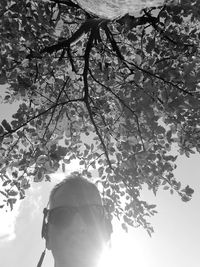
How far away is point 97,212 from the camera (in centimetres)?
551

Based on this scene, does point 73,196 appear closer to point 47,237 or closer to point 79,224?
point 79,224

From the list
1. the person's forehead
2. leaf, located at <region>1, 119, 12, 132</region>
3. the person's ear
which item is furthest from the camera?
leaf, located at <region>1, 119, 12, 132</region>

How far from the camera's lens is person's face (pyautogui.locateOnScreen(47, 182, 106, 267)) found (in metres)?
4.63

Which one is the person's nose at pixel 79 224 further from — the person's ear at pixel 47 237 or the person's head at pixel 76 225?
the person's ear at pixel 47 237

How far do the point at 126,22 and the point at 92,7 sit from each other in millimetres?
2846

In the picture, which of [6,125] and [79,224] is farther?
[6,125]

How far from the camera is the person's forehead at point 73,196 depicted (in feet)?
18.4

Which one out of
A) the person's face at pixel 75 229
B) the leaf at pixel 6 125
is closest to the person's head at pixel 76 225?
the person's face at pixel 75 229

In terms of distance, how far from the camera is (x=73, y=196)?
221 inches

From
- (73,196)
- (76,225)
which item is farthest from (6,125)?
(76,225)

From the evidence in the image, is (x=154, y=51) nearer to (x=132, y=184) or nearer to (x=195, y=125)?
(x=195, y=125)

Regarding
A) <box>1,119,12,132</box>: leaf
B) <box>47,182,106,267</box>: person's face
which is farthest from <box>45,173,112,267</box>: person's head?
<box>1,119,12,132</box>: leaf

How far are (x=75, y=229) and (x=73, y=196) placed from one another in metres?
0.67

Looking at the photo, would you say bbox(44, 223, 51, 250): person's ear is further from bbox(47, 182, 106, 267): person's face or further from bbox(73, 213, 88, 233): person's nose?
bbox(73, 213, 88, 233): person's nose
